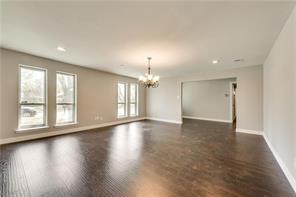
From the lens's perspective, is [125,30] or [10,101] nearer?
[125,30]

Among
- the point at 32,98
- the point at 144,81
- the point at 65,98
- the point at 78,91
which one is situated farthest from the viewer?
the point at 78,91

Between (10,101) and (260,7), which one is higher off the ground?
(260,7)

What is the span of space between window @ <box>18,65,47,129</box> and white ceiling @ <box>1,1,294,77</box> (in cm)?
79

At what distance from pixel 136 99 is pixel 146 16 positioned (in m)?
6.39

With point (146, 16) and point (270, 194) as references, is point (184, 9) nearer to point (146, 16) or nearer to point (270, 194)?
point (146, 16)

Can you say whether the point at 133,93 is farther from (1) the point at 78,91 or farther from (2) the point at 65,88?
(2) the point at 65,88

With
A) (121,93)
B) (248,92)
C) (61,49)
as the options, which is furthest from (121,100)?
(248,92)

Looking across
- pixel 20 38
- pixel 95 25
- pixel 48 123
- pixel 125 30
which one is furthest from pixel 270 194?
pixel 48 123

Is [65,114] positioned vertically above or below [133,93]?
below

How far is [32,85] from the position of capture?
435 cm

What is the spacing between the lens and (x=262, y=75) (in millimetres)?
4973

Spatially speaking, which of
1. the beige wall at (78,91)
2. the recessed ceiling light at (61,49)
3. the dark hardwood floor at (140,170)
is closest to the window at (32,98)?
the beige wall at (78,91)

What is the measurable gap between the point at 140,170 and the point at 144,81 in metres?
2.80

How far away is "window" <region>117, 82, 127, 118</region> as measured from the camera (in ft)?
24.0
